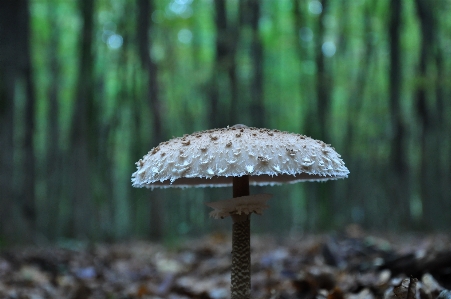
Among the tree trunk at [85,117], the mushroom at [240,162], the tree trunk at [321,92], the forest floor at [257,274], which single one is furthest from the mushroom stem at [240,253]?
the tree trunk at [321,92]

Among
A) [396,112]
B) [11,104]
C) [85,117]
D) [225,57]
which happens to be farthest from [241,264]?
[396,112]

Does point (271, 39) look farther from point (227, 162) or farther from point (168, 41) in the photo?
point (227, 162)

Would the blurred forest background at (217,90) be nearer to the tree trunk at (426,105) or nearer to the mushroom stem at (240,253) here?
the tree trunk at (426,105)

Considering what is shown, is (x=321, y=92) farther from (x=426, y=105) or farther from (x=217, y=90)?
(x=426, y=105)

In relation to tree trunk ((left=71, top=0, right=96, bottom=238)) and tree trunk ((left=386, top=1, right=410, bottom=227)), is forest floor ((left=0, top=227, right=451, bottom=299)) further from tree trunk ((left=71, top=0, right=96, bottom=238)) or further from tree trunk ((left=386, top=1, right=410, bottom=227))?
tree trunk ((left=386, top=1, right=410, bottom=227))

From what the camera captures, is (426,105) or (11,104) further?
(426,105)

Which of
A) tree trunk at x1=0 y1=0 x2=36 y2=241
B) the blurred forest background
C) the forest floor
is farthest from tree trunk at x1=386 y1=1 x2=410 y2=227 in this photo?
tree trunk at x1=0 y1=0 x2=36 y2=241
